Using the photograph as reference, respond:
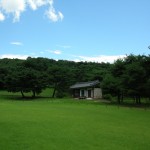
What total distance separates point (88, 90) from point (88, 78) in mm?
11653

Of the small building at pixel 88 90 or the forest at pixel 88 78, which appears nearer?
the forest at pixel 88 78

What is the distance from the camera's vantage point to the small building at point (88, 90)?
63.8m

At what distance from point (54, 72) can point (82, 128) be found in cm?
4652

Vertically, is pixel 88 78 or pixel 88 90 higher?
pixel 88 78

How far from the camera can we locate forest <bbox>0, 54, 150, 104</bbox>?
4156 cm

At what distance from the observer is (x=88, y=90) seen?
6581cm

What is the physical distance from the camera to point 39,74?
62.1 metres

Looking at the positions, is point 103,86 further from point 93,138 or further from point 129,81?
point 93,138

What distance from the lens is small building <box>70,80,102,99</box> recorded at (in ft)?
209

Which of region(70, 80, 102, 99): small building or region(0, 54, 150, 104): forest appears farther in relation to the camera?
region(70, 80, 102, 99): small building

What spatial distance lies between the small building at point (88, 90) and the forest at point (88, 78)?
7.01 ft

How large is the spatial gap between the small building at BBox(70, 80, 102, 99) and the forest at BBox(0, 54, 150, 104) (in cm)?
214

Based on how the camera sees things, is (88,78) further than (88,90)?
Yes

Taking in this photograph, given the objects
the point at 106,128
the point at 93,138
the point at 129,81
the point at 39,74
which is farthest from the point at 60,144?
the point at 39,74
